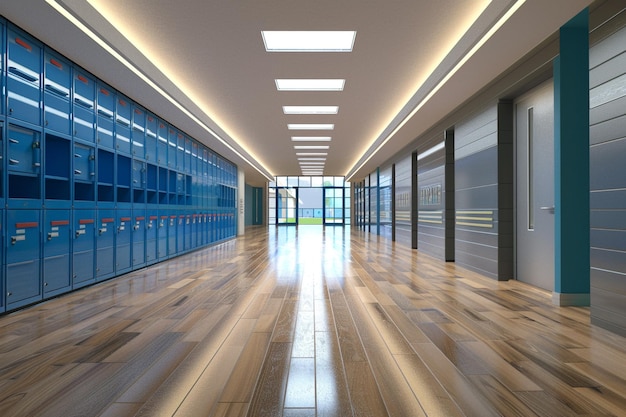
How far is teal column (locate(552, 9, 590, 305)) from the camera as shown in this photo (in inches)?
159

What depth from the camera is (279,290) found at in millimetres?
4723

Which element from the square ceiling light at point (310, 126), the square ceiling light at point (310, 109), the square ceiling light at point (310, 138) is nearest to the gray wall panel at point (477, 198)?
the square ceiling light at point (310, 109)

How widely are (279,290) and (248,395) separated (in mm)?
2720

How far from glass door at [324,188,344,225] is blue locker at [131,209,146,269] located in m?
20.8

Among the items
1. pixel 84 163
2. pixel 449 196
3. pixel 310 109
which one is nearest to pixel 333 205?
pixel 310 109

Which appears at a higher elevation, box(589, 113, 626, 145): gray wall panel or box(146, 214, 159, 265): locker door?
box(589, 113, 626, 145): gray wall panel

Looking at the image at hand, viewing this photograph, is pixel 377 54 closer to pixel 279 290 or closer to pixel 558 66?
pixel 558 66

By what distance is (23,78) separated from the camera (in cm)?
394

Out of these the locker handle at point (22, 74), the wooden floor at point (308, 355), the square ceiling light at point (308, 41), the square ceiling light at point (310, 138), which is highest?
the square ceiling light at point (308, 41)

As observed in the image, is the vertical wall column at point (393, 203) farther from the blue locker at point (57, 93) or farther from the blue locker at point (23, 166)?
the blue locker at point (23, 166)

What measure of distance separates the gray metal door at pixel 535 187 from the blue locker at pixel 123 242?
19.6 ft

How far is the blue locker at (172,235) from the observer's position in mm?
8016

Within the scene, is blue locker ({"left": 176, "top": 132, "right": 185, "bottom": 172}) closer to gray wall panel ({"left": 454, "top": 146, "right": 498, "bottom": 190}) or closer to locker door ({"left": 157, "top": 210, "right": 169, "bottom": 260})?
locker door ({"left": 157, "top": 210, "right": 169, "bottom": 260})

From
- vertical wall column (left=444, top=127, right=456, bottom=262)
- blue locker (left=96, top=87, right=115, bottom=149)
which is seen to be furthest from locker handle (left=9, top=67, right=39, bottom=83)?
vertical wall column (left=444, top=127, right=456, bottom=262)
